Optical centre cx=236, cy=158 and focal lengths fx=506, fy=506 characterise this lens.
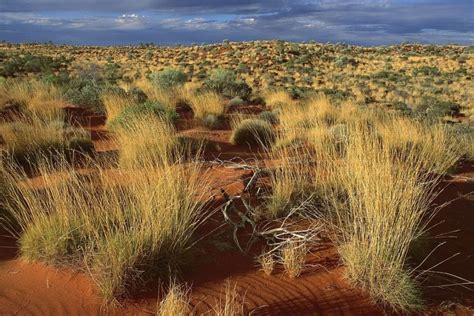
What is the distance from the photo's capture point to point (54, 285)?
4469 millimetres

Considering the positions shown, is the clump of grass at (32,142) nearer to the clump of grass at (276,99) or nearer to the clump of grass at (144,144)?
the clump of grass at (144,144)

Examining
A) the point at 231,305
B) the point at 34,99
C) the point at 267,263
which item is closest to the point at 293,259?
the point at 267,263

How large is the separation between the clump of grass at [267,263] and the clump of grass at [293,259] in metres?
0.12

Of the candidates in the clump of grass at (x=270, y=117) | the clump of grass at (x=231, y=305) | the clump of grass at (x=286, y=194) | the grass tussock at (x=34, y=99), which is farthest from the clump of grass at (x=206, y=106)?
the clump of grass at (x=231, y=305)

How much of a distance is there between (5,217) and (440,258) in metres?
4.81

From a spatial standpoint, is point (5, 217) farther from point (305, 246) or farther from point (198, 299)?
point (305, 246)

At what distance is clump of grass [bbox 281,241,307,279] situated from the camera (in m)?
4.89

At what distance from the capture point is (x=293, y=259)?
4.89 metres

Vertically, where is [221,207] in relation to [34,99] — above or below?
below

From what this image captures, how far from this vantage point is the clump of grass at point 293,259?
16.1ft

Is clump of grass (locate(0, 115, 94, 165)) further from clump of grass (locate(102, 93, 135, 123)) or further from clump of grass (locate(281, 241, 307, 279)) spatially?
clump of grass (locate(281, 241, 307, 279))

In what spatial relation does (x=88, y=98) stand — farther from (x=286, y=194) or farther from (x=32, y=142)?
(x=286, y=194)

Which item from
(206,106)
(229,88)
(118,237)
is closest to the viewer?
(118,237)

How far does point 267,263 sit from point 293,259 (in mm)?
255
